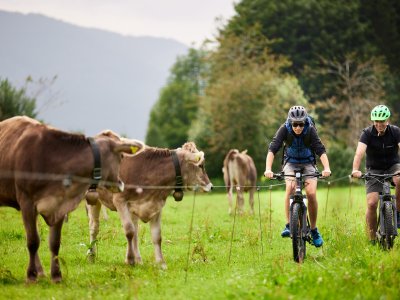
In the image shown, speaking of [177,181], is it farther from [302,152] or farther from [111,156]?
[302,152]

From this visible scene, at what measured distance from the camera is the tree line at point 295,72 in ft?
159

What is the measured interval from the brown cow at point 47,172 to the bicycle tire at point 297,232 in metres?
2.73

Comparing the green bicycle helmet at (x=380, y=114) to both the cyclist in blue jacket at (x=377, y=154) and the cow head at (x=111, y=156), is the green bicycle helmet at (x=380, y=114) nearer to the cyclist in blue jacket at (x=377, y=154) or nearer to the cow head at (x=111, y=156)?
the cyclist in blue jacket at (x=377, y=154)

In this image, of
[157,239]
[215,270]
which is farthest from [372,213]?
[157,239]

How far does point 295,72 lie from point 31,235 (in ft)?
180

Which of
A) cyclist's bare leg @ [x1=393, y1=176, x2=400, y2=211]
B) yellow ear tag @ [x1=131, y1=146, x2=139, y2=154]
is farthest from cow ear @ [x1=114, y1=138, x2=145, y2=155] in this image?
cyclist's bare leg @ [x1=393, y1=176, x2=400, y2=211]

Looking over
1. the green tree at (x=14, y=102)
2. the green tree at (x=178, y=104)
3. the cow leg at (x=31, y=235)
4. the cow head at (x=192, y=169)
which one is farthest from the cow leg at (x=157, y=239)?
the green tree at (x=178, y=104)

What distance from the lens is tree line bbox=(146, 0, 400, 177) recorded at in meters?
48.4

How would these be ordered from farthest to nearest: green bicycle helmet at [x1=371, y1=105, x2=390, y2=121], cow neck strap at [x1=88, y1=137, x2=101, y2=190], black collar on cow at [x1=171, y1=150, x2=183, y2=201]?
1. black collar on cow at [x1=171, y1=150, x2=183, y2=201]
2. green bicycle helmet at [x1=371, y1=105, x2=390, y2=121]
3. cow neck strap at [x1=88, y1=137, x2=101, y2=190]

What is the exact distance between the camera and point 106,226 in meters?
17.6

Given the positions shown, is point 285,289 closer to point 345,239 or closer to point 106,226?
point 345,239

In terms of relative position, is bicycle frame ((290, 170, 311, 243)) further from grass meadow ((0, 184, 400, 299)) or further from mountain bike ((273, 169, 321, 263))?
grass meadow ((0, 184, 400, 299))

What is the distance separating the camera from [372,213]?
1203 cm

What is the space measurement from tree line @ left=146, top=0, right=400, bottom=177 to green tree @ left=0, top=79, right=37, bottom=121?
17896 millimetres
